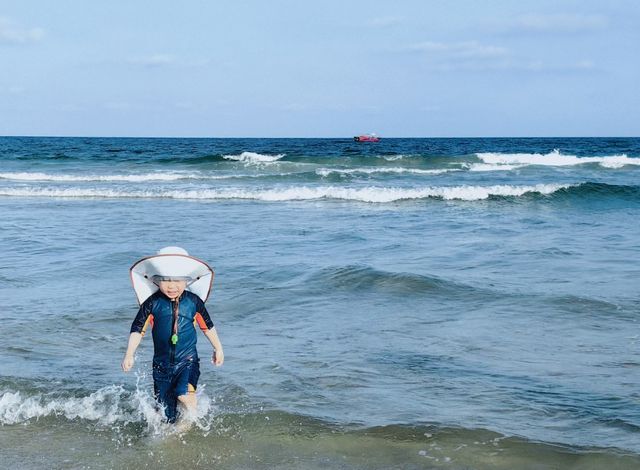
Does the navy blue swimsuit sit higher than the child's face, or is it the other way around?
the child's face

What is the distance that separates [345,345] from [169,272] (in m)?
2.81

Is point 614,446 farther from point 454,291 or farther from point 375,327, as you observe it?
point 454,291

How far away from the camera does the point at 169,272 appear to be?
16.6 feet

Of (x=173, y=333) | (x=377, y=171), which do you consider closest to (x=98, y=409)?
(x=173, y=333)

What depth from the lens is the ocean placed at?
5.16m

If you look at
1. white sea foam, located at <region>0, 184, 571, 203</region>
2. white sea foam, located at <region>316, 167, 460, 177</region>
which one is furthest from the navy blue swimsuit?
white sea foam, located at <region>316, 167, 460, 177</region>

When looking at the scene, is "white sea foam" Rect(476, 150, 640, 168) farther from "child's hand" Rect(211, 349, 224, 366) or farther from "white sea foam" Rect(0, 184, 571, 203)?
"child's hand" Rect(211, 349, 224, 366)

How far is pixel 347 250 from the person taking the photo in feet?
42.3

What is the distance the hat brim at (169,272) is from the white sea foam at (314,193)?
17.0m

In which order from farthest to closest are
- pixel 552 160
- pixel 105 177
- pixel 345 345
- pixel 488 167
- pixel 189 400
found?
pixel 552 160 < pixel 488 167 < pixel 105 177 < pixel 345 345 < pixel 189 400

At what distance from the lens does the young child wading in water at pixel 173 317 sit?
508 centimetres

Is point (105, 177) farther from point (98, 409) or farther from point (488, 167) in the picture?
point (98, 409)

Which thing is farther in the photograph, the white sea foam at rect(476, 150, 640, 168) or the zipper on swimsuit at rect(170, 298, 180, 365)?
the white sea foam at rect(476, 150, 640, 168)

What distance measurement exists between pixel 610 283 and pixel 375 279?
301 centimetres
